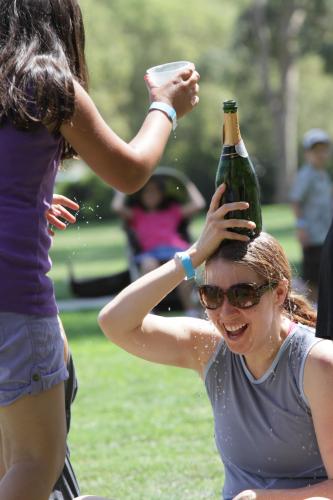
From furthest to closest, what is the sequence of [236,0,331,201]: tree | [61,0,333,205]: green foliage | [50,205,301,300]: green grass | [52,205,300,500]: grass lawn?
1. [61,0,333,205]: green foliage
2. [236,0,331,201]: tree
3. [50,205,301,300]: green grass
4. [52,205,300,500]: grass lawn

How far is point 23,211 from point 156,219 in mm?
8979

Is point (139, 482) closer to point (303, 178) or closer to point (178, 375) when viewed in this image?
point (178, 375)

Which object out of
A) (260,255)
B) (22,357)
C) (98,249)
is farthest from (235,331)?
(98,249)

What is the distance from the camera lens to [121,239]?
30.4m

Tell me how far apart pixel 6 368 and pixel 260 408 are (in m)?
0.83

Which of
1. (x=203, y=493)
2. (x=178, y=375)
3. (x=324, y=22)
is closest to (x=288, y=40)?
(x=324, y=22)

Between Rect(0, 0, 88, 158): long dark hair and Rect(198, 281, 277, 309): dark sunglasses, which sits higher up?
Rect(0, 0, 88, 158): long dark hair

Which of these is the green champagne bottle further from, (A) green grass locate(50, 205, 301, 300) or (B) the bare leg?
(A) green grass locate(50, 205, 301, 300)

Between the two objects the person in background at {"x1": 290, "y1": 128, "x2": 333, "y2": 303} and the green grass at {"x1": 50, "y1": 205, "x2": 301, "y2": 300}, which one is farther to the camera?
the green grass at {"x1": 50, "y1": 205, "x2": 301, "y2": 300}

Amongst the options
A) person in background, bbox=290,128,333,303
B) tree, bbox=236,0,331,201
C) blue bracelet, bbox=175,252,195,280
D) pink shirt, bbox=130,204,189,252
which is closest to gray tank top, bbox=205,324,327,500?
blue bracelet, bbox=175,252,195,280

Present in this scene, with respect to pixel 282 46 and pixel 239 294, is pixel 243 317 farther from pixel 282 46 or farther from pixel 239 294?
pixel 282 46

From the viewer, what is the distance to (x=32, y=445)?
3143 mm

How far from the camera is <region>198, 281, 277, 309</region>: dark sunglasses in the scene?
10.9 feet

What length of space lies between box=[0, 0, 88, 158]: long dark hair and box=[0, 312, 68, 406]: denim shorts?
56 centimetres
